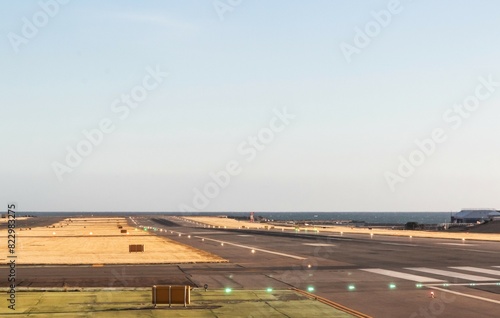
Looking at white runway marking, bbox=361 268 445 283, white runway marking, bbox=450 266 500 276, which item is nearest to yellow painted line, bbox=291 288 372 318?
white runway marking, bbox=361 268 445 283

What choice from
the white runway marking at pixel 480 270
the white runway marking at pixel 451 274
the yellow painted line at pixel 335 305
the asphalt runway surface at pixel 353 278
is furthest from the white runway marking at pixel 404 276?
the yellow painted line at pixel 335 305

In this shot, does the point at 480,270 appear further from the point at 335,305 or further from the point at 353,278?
the point at 335,305

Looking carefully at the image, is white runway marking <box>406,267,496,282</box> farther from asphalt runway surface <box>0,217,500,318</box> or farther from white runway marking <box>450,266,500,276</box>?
white runway marking <box>450,266,500,276</box>

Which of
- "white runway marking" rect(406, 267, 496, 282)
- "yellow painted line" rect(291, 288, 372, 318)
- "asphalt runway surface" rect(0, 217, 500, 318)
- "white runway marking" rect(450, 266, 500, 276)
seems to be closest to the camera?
"yellow painted line" rect(291, 288, 372, 318)

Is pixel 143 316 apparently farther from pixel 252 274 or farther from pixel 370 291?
pixel 252 274

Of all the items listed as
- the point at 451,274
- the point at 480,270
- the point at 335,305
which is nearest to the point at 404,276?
the point at 451,274

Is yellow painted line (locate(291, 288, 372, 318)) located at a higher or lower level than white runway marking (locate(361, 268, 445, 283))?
higher

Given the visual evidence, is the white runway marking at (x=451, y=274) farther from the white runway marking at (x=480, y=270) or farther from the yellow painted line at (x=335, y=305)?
the yellow painted line at (x=335, y=305)

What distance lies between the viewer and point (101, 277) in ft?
111

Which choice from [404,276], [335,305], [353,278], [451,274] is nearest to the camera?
[335,305]

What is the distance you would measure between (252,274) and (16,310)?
1612 centimetres

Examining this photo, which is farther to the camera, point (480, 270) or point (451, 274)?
point (480, 270)

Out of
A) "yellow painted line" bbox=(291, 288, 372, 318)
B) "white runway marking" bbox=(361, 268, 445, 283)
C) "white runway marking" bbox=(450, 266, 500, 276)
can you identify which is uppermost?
"yellow painted line" bbox=(291, 288, 372, 318)

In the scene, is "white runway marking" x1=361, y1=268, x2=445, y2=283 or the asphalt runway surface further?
"white runway marking" x1=361, y1=268, x2=445, y2=283
